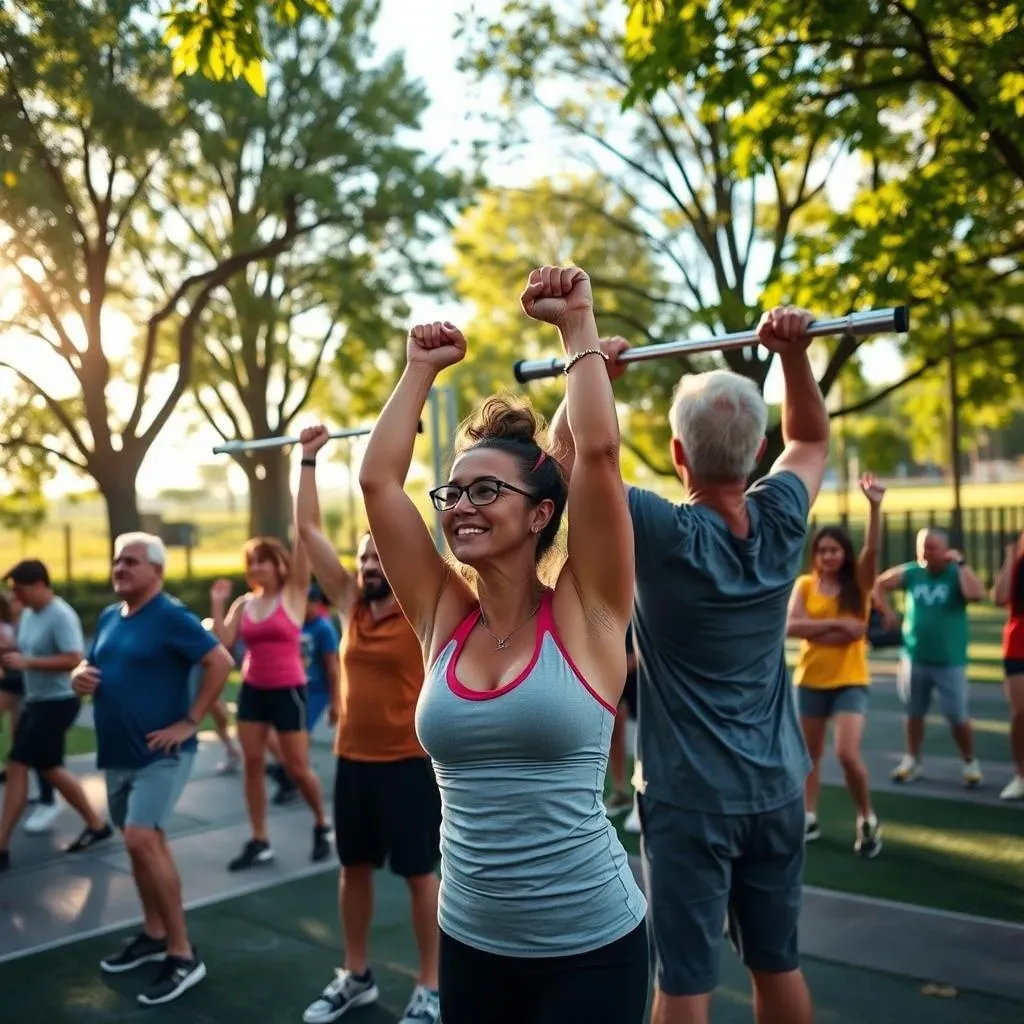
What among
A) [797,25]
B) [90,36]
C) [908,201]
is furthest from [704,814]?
[90,36]

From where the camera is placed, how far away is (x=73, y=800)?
7.01m

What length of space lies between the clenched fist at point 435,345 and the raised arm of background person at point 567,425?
0.27 metres

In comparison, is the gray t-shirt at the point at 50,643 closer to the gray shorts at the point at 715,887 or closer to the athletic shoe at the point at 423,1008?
the athletic shoe at the point at 423,1008

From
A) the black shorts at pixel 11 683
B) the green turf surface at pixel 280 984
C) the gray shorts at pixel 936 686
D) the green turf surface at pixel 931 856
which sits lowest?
the green turf surface at pixel 931 856

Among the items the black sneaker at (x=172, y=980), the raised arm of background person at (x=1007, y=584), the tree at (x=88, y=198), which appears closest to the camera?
the black sneaker at (x=172, y=980)

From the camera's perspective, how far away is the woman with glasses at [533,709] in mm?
2244

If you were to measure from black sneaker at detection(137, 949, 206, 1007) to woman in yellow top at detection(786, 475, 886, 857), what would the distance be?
3364mm

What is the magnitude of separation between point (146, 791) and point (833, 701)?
376cm

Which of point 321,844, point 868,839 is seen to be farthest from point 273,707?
point 868,839

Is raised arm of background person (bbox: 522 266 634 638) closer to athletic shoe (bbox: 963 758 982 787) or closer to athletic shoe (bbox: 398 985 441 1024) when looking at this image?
athletic shoe (bbox: 398 985 441 1024)

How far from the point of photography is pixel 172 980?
15.9 ft

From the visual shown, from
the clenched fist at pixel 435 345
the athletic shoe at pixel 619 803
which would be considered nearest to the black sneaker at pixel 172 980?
the athletic shoe at pixel 619 803

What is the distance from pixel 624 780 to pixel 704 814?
510cm

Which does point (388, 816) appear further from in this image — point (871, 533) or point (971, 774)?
point (971, 774)
